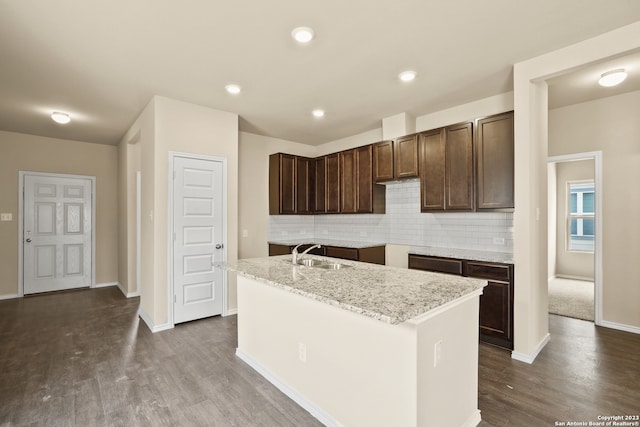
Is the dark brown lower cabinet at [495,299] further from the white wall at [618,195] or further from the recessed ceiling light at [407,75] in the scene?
the recessed ceiling light at [407,75]

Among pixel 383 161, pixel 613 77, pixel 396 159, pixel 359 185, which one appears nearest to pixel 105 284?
pixel 359 185

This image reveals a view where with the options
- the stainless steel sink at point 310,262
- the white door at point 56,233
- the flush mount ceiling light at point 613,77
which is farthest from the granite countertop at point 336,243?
the white door at point 56,233

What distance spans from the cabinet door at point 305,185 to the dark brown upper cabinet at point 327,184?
0.09 metres

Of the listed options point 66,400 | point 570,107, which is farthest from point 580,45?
point 66,400

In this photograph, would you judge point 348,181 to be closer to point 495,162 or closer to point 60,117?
point 495,162

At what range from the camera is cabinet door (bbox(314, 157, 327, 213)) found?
5.37 m

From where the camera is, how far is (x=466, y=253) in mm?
3535

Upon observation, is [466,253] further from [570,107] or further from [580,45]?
[570,107]

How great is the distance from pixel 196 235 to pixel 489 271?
11.2ft

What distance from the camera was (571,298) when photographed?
483 cm

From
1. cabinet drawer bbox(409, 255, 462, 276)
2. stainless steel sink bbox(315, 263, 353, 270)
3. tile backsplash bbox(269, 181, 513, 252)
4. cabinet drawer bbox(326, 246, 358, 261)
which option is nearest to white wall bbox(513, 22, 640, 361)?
cabinet drawer bbox(409, 255, 462, 276)

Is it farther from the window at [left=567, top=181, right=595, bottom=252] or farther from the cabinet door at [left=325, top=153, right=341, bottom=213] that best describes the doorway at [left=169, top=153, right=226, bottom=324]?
the window at [left=567, top=181, right=595, bottom=252]

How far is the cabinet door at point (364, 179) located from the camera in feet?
15.1

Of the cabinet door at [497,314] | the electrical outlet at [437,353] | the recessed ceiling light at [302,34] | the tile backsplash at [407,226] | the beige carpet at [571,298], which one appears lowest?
the beige carpet at [571,298]
